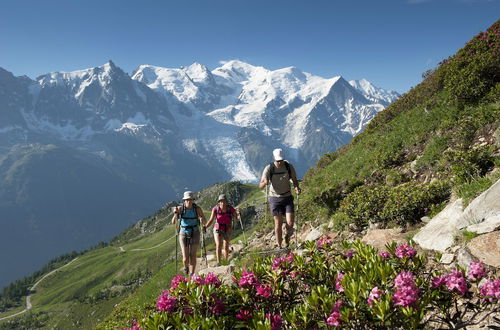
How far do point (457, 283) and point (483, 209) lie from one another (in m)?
4.62

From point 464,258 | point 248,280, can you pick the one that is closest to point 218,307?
point 248,280

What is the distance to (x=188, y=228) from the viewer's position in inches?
596

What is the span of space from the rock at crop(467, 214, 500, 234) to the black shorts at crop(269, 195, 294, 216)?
276 inches

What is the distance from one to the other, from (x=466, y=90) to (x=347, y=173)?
7.77 metres

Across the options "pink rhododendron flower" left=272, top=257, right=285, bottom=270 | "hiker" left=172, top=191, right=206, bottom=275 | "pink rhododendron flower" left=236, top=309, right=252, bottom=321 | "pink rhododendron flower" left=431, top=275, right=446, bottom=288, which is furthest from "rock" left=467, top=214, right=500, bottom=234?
"hiker" left=172, top=191, right=206, bottom=275

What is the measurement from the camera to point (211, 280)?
19.6 ft

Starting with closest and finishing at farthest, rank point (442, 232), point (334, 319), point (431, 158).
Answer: point (334, 319), point (442, 232), point (431, 158)

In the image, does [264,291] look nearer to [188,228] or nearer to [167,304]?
[167,304]

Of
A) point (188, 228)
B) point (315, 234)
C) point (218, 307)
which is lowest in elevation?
point (315, 234)

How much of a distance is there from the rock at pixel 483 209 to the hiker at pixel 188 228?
10.4 meters

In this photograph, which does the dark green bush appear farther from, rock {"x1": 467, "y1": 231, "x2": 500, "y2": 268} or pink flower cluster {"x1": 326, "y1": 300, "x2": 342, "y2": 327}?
pink flower cluster {"x1": 326, "y1": 300, "x2": 342, "y2": 327}

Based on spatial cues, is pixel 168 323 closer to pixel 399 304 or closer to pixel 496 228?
pixel 399 304

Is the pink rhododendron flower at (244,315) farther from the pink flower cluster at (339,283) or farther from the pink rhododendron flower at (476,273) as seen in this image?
the pink rhododendron flower at (476,273)

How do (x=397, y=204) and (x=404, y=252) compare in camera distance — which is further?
(x=397, y=204)
